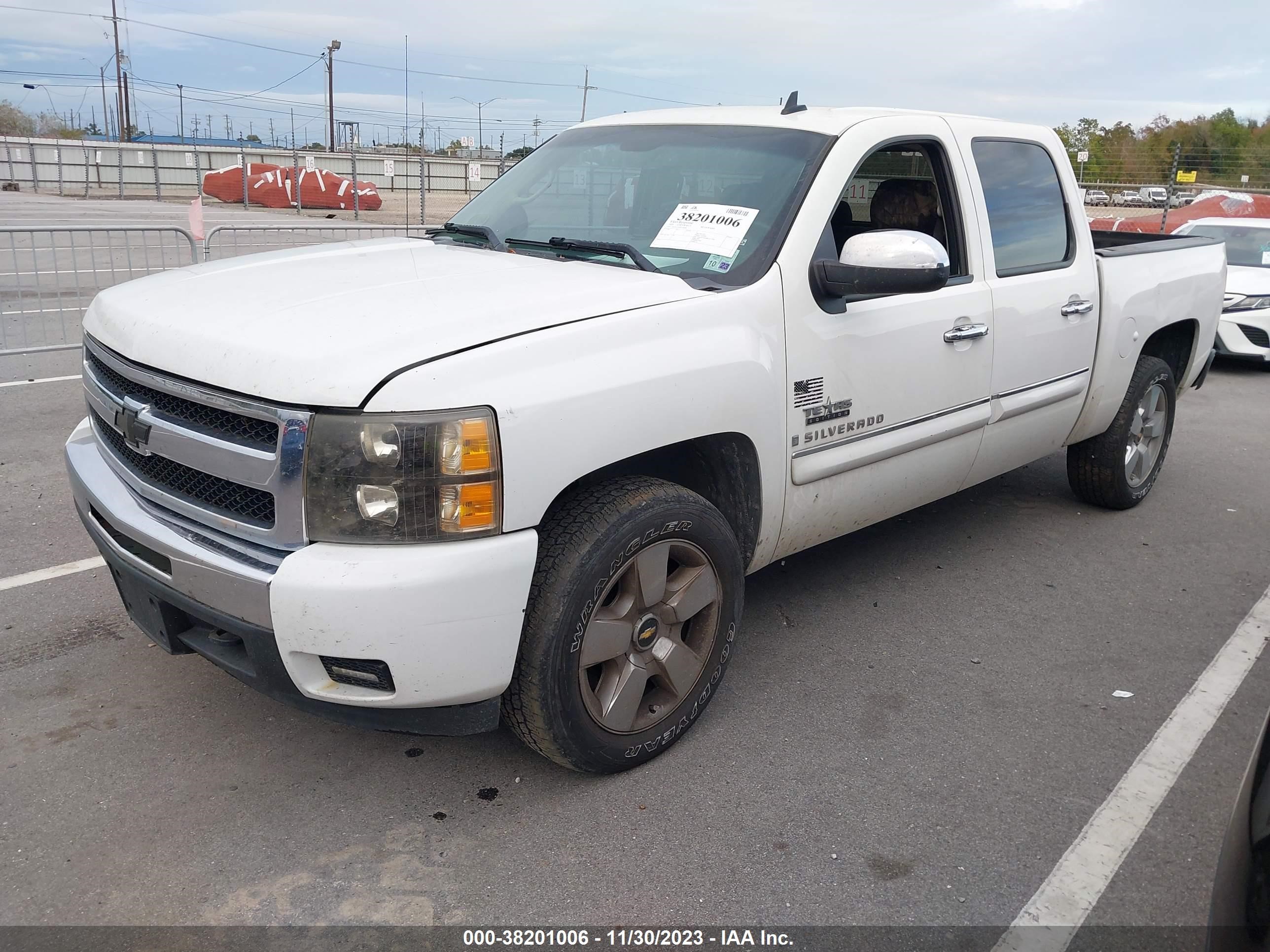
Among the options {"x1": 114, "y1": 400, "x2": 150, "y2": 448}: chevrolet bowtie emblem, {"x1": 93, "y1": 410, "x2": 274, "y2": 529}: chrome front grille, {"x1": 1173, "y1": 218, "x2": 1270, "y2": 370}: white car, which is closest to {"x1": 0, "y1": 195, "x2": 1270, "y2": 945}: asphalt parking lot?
{"x1": 93, "y1": 410, "x2": 274, "y2": 529}: chrome front grille

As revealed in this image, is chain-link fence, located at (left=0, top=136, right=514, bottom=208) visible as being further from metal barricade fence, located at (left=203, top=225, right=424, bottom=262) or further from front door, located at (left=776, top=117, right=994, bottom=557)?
front door, located at (left=776, top=117, right=994, bottom=557)

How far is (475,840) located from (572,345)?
4.28 feet

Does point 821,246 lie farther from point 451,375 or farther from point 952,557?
point 952,557

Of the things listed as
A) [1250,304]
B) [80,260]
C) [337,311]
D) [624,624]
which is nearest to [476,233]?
[337,311]

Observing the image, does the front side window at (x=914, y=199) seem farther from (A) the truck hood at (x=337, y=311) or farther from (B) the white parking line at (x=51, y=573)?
(B) the white parking line at (x=51, y=573)

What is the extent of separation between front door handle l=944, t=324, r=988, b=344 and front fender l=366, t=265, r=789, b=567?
91 cm

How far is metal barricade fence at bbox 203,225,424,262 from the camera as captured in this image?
9.41 meters

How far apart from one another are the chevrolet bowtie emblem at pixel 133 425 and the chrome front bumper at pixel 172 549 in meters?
0.18

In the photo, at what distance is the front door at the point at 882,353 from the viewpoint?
133 inches

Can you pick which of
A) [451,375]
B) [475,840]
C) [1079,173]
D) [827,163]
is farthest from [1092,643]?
[1079,173]

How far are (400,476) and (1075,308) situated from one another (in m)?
3.28

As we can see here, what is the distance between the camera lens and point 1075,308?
4.57 metres

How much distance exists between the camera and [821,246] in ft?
11.3

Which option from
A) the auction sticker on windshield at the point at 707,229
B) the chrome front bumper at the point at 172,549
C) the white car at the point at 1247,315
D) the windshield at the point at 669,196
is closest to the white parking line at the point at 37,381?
the windshield at the point at 669,196
